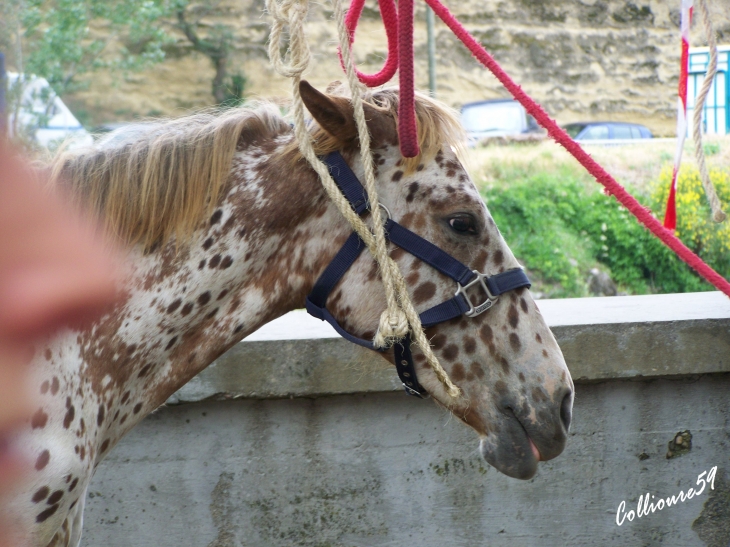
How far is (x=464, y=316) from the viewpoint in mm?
1776

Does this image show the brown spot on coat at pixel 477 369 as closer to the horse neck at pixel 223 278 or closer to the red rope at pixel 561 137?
the horse neck at pixel 223 278

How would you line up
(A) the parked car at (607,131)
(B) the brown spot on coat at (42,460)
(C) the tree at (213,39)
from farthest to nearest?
1. (C) the tree at (213,39)
2. (A) the parked car at (607,131)
3. (B) the brown spot on coat at (42,460)

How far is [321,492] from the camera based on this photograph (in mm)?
2832

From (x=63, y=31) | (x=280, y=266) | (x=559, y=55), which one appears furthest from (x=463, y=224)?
(x=559, y=55)

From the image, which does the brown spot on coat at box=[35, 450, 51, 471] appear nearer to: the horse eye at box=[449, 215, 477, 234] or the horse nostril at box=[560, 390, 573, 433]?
the horse eye at box=[449, 215, 477, 234]

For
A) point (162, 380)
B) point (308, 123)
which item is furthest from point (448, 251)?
point (162, 380)

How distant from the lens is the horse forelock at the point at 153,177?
1.75m

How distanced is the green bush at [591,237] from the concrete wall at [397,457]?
468 centimetres

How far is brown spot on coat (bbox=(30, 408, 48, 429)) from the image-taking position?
5.15 feet

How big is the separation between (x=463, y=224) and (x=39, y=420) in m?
1.07

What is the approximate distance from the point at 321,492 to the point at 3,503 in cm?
147

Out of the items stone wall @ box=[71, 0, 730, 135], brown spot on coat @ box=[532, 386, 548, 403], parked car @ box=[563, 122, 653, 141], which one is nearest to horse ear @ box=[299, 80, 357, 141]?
brown spot on coat @ box=[532, 386, 548, 403]

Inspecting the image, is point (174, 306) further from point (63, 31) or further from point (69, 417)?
point (63, 31)

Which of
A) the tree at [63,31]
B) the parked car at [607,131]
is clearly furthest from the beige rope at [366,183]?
the parked car at [607,131]
